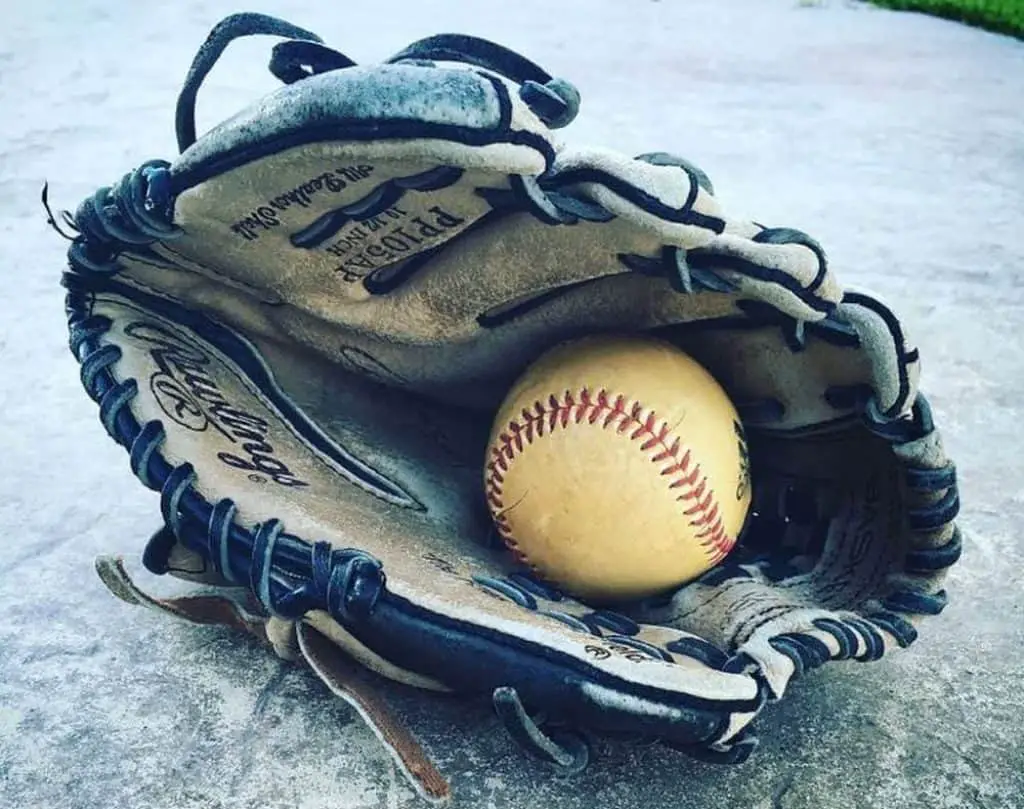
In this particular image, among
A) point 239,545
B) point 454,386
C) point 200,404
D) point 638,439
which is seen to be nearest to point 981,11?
point 454,386

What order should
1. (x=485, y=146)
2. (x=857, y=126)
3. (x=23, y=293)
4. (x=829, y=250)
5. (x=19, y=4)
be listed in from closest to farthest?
(x=485, y=146) → (x=23, y=293) → (x=829, y=250) → (x=857, y=126) → (x=19, y=4)

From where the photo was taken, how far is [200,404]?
4.77ft

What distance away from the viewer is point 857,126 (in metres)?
3.89

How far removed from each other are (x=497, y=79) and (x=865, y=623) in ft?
2.35

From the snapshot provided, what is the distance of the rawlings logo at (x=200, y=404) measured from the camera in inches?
55.5

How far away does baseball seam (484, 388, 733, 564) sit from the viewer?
4.40 ft

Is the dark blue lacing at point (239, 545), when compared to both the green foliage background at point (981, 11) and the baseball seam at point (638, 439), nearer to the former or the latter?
the baseball seam at point (638, 439)

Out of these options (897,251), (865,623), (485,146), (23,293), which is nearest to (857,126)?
(897,251)

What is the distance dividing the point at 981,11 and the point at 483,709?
16.4ft

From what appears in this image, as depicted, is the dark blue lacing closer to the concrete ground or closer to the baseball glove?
the baseball glove

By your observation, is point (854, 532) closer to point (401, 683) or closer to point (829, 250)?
point (401, 683)

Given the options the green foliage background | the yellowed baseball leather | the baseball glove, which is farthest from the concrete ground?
the green foliage background

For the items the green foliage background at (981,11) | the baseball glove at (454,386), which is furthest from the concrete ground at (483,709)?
the green foliage background at (981,11)

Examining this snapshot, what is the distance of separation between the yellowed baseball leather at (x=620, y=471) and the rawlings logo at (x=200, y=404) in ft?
0.88
